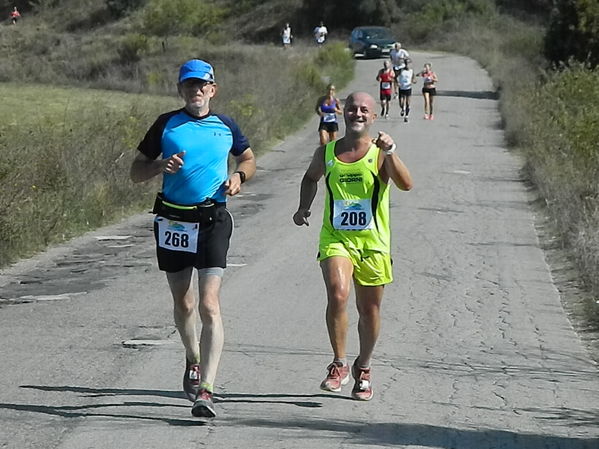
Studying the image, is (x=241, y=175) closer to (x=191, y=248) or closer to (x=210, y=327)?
(x=191, y=248)

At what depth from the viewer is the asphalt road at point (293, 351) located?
22.9 ft

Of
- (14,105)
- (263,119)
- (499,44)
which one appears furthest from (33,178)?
(499,44)

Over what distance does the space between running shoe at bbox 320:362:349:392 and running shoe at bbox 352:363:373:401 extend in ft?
0.28

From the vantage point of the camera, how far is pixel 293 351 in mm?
9148

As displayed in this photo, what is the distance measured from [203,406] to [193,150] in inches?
58.6

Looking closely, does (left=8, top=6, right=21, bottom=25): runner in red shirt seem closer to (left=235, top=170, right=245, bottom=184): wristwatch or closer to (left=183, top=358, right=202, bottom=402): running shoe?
(left=235, top=170, right=245, bottom=184): wristwatch

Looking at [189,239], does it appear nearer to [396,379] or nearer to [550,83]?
[396,379]

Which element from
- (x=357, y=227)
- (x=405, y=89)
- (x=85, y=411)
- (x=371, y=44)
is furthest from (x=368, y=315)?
(x=371, y=44)

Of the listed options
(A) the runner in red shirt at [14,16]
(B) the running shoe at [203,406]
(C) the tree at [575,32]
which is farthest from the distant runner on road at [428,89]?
(A) the runner in red shirt at [14,16]

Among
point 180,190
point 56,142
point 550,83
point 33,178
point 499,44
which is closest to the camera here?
point 180,190

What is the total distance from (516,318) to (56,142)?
9.03 meters

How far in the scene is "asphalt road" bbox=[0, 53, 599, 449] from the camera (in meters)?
6.97

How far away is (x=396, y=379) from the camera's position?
8.37 m

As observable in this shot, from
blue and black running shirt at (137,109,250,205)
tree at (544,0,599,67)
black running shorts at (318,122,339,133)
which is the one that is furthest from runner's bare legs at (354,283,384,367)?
tree at (544,0,599,67)
